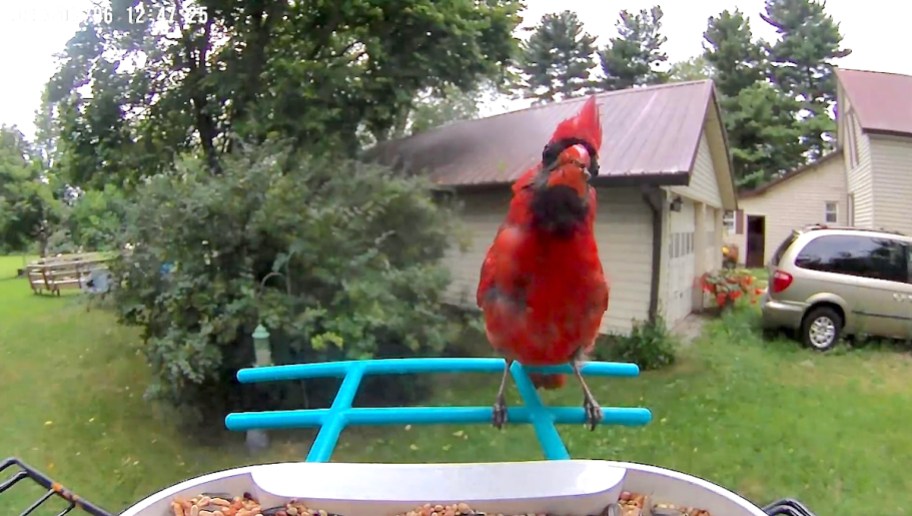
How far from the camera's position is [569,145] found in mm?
880

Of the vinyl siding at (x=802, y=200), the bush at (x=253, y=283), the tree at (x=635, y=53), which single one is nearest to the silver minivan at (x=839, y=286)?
the vinyl siding at (x=802, y=200)

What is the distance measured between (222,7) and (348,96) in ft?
2.75

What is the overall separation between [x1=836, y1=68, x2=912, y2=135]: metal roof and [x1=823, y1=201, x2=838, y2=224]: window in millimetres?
871

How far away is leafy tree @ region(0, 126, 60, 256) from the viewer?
4.39 meters

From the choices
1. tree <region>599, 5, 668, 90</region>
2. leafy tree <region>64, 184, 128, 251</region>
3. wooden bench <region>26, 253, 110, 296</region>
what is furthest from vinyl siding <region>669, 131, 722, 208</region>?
wooden bench <region>26, 253, 110, 296</region>

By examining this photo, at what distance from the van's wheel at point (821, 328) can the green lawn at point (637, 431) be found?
233 mm

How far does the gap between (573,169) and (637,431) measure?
92.2 inches

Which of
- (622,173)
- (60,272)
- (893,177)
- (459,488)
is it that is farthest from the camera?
(60,272)

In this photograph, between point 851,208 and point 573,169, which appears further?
point 851,208

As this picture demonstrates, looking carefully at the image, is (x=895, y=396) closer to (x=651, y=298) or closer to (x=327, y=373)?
(x=651, y=298)

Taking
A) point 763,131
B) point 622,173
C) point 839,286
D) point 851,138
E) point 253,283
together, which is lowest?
point 839,286

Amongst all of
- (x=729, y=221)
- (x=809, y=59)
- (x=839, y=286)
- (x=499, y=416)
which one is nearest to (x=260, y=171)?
(x=499, y=416)

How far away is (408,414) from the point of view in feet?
3.30

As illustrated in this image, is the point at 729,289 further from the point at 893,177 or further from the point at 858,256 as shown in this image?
the point at 893,177
